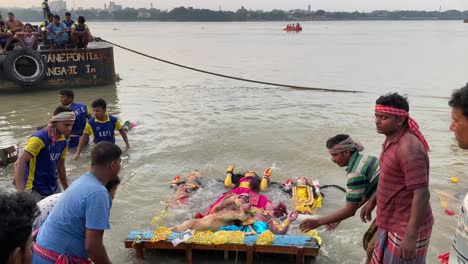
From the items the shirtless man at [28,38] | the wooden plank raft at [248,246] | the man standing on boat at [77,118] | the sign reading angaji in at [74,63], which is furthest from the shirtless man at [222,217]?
the shirtless man at [28,38]

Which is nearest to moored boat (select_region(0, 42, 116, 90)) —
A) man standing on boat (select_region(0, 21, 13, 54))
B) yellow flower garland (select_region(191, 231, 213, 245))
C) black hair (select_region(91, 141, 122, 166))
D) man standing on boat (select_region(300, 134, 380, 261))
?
man standing on boat (select_region(0, 21, 13, 54))

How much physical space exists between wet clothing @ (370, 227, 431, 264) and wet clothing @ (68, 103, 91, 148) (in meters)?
6.71

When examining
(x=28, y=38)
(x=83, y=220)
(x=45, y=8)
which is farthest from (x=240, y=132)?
(x=45, y=8)

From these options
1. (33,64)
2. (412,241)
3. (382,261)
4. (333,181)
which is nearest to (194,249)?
(382,261)

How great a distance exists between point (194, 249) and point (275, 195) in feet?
8.22

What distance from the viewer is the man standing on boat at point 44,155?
14.1 feet

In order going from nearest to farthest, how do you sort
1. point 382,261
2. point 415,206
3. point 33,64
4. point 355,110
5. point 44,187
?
point 415,206 → point 382,261 → point 44,187 → point 355,110 → point 33,64

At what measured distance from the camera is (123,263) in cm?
482

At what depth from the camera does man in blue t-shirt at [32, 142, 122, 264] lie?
2711mm

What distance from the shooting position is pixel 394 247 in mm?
2996

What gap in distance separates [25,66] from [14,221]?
51.3ft

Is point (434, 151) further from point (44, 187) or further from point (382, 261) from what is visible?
point (44, 187)

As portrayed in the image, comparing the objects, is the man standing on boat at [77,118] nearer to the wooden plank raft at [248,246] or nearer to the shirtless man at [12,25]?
the wooden plank raft at [248,246]

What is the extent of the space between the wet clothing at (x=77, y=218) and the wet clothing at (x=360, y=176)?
1.96 metres
